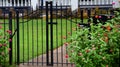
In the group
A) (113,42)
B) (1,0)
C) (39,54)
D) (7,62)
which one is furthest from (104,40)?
(1,0)

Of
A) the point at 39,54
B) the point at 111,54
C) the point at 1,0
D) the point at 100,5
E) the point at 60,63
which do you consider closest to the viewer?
the point at 111,54

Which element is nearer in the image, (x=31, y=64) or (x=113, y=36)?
(x=113, y=36)

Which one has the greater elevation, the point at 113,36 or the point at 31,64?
the point at 113,36

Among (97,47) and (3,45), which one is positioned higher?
(97,47)

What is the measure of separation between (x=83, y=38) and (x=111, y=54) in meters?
0.71

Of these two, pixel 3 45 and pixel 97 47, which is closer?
pixel 97 47

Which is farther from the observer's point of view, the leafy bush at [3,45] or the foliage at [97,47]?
the leafy bush at [3,45]

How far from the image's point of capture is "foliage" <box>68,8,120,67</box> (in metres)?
7.49

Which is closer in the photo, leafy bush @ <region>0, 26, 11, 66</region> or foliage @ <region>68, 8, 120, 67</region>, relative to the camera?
foliage @ <region>68, 8, 120, 67</region>

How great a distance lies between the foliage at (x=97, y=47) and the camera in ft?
24.6

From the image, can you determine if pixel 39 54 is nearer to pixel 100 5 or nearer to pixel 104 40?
pixel 104 40

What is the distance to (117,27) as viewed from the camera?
791 centimetres

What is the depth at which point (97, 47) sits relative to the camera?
7613mm

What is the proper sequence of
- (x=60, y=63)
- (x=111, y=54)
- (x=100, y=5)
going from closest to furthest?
1. (x=111, y=54)
2. (x=60, y=63)
3. (x=100, y=5)
